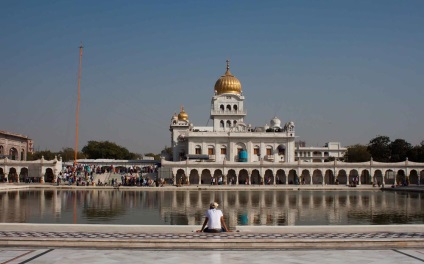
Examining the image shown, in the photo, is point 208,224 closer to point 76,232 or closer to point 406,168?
point 76,232

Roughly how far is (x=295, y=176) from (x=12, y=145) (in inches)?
1973

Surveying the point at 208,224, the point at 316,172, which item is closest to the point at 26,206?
the point at 208,224

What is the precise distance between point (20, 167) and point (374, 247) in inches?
2106

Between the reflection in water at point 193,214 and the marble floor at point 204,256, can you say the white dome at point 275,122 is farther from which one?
the marble floor at point 204,256

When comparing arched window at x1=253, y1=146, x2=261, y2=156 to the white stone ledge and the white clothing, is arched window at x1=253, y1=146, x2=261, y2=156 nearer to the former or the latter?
the white stone ledge

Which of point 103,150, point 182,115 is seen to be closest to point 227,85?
point 182,115

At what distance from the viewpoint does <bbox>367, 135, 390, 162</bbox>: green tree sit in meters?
79.8

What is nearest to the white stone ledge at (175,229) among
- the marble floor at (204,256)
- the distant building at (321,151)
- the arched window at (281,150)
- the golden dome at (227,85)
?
the marble floor at (204,256)

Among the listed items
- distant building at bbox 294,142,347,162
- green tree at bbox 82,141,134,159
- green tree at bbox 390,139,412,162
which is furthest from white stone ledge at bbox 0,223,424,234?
distant building at bbox 294,142,347,162

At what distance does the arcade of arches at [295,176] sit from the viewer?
60.6 meters

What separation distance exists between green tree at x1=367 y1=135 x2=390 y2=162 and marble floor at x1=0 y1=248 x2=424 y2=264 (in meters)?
71.0

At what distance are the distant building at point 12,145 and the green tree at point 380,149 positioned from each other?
5957cm

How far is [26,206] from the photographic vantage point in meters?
28.0

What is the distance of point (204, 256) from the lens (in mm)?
11680
